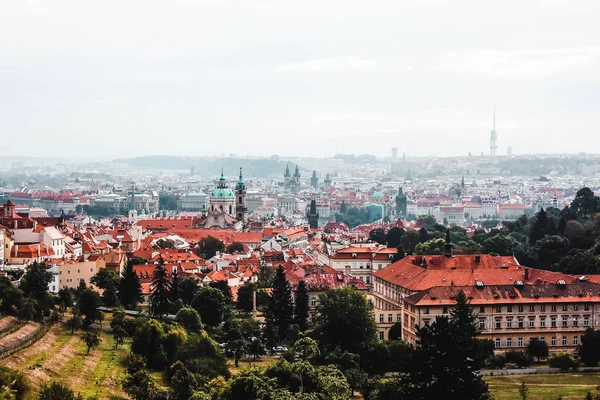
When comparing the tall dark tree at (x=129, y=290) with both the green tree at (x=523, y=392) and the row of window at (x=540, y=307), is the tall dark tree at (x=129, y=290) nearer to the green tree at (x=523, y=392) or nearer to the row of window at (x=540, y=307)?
the row of window at (x=540, y=307)

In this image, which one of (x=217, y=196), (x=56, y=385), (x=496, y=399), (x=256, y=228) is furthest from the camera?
(x=217, y=196)

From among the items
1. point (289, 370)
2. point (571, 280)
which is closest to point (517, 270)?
point (571, 280)

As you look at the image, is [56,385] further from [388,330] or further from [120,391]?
[388,330]

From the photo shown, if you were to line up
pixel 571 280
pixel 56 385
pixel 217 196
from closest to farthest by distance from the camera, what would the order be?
pixel 56 385 → pixel 571 280 → pixel 217 196

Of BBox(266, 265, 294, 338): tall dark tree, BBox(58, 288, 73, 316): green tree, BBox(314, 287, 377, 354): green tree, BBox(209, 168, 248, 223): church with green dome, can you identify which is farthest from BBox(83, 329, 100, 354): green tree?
BBox(209, 168, 248, 223): church with green dome

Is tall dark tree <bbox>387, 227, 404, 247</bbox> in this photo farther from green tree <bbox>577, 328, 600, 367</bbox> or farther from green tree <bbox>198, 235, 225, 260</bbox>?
green tree <bbox>577, 328, 600, 367</bbox>
